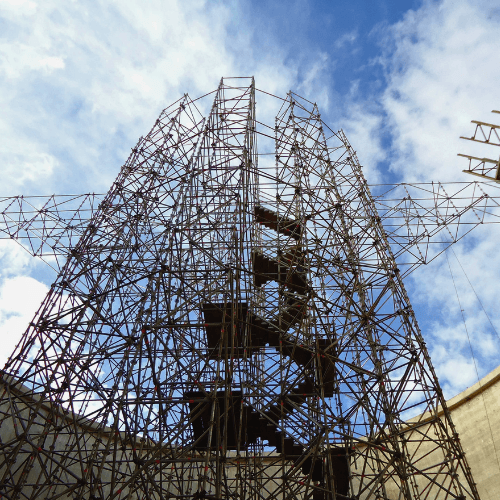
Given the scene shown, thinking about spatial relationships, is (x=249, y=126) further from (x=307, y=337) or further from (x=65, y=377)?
(x=65, y=377)

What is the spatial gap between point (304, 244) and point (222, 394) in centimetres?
530

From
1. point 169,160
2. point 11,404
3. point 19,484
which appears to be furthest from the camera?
point 169,160

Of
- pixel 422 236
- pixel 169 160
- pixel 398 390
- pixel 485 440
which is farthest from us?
pixel 169 160

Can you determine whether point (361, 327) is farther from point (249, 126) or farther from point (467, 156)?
point (249, 126)

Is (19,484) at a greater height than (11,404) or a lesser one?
lesser

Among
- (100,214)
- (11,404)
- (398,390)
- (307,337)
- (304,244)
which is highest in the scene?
(100,214)

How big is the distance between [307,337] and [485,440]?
7.69m

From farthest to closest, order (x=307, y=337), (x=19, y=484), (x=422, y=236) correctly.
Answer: (x=422, y=236), (x=307, y=337), (x=19, y=484)

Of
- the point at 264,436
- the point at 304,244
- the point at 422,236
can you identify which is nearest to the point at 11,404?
the point at 264,436

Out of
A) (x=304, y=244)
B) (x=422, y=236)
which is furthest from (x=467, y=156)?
(x=304, y=244)

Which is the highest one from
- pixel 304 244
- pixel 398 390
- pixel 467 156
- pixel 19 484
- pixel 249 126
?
pixel 249 126

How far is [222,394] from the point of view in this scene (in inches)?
530

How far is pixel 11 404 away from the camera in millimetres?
13062

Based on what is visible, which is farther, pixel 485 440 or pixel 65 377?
pixel 485 440
